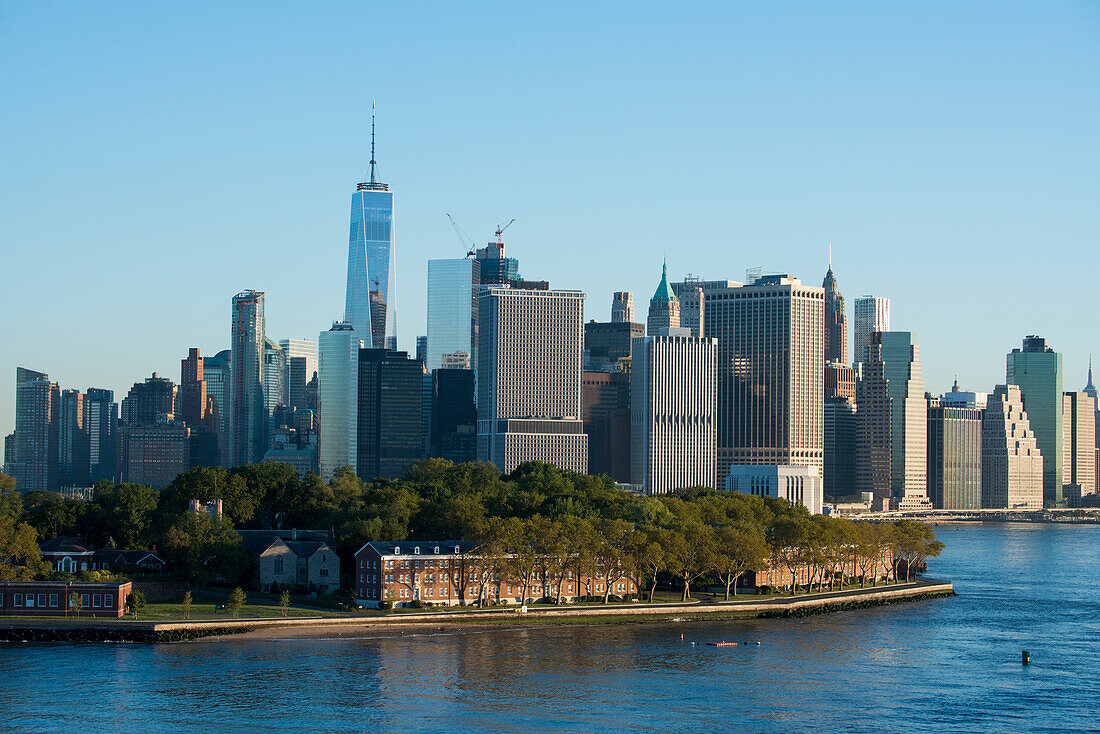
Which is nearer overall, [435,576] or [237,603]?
[237,603]

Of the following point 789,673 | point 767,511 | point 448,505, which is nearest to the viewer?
point 789,673

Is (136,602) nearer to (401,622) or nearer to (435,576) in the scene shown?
(401,622)

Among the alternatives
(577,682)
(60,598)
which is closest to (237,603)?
(60,598)

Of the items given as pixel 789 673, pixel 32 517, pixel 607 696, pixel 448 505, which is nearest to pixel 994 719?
pixel 789 673

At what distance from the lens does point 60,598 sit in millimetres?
120812

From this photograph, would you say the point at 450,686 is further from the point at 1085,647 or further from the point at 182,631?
the point at 1085,647

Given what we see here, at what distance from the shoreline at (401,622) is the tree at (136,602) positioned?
4.58 metres

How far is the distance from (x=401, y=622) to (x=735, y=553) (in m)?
36.1

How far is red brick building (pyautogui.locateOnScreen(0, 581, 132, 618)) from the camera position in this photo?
121m

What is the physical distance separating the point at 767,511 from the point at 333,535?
5244cm

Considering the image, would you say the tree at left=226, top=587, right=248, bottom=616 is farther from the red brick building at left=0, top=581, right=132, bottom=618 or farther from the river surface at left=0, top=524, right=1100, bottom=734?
the red brick building at left=0, top=581, right=132, bottom=618

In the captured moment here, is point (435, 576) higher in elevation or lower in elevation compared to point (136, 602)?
higher

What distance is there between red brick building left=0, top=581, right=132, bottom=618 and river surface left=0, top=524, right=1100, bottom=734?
9.22 meters

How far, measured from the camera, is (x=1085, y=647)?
12069cm
